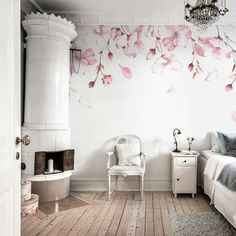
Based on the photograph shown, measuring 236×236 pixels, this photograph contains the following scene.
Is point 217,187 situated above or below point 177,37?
below

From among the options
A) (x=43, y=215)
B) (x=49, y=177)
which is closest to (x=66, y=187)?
(x=49, y=177)

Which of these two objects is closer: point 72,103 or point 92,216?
point 92,216

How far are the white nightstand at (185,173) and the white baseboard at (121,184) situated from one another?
421mm

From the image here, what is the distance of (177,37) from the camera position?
14.6ft

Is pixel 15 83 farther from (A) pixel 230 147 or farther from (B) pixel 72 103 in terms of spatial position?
(A) pixel 230 147

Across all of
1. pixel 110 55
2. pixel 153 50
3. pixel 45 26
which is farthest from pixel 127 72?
pixel 45 26

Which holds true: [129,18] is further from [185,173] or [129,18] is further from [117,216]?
[117,216]

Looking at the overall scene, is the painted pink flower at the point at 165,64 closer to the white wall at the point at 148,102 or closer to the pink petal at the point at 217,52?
the white wall at the point at 148,102

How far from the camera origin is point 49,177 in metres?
3.77

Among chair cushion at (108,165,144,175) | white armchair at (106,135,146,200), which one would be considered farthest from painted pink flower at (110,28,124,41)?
chair cushion at (108,165,144,175)

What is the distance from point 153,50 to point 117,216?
2.62 meters

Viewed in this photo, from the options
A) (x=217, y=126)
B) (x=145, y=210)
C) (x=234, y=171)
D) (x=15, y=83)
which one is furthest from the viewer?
Result: (x=217, y=126)

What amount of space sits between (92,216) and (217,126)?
8.02 feet

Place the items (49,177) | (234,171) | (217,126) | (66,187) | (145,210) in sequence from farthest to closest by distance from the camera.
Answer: (217,126) < (66,187) < (49,177) < (145,210) < (234,171)
